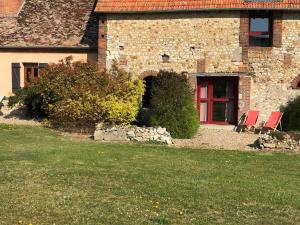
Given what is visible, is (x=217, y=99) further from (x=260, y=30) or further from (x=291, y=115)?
(x=260, y=30)

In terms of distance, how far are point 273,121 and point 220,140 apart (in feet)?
10.2

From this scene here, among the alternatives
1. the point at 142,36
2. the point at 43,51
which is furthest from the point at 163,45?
the point at 43,51

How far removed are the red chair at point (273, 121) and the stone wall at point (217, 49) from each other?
0.63 meters

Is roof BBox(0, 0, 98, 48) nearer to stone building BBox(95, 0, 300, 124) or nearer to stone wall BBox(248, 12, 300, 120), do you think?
stone building BBox(95, 0, 300, 124)

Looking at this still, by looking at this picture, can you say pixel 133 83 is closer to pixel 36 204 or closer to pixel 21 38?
pixel 21 38

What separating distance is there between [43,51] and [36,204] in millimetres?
15678

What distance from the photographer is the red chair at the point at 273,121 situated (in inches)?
668

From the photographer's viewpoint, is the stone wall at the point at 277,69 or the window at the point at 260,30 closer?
the stone wall at the point at 277,69

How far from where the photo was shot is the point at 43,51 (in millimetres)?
21688

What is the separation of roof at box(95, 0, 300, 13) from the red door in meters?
2.93

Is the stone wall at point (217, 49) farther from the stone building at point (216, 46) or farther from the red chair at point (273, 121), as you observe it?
the red chair at point (273, 121)

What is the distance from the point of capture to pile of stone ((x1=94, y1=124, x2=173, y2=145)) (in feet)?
47.7

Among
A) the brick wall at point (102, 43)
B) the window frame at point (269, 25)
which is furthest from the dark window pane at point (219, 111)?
the brick wall at point (102, 43)

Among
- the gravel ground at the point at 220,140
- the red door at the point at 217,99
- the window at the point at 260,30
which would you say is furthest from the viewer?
the red door at the point at 217,99
